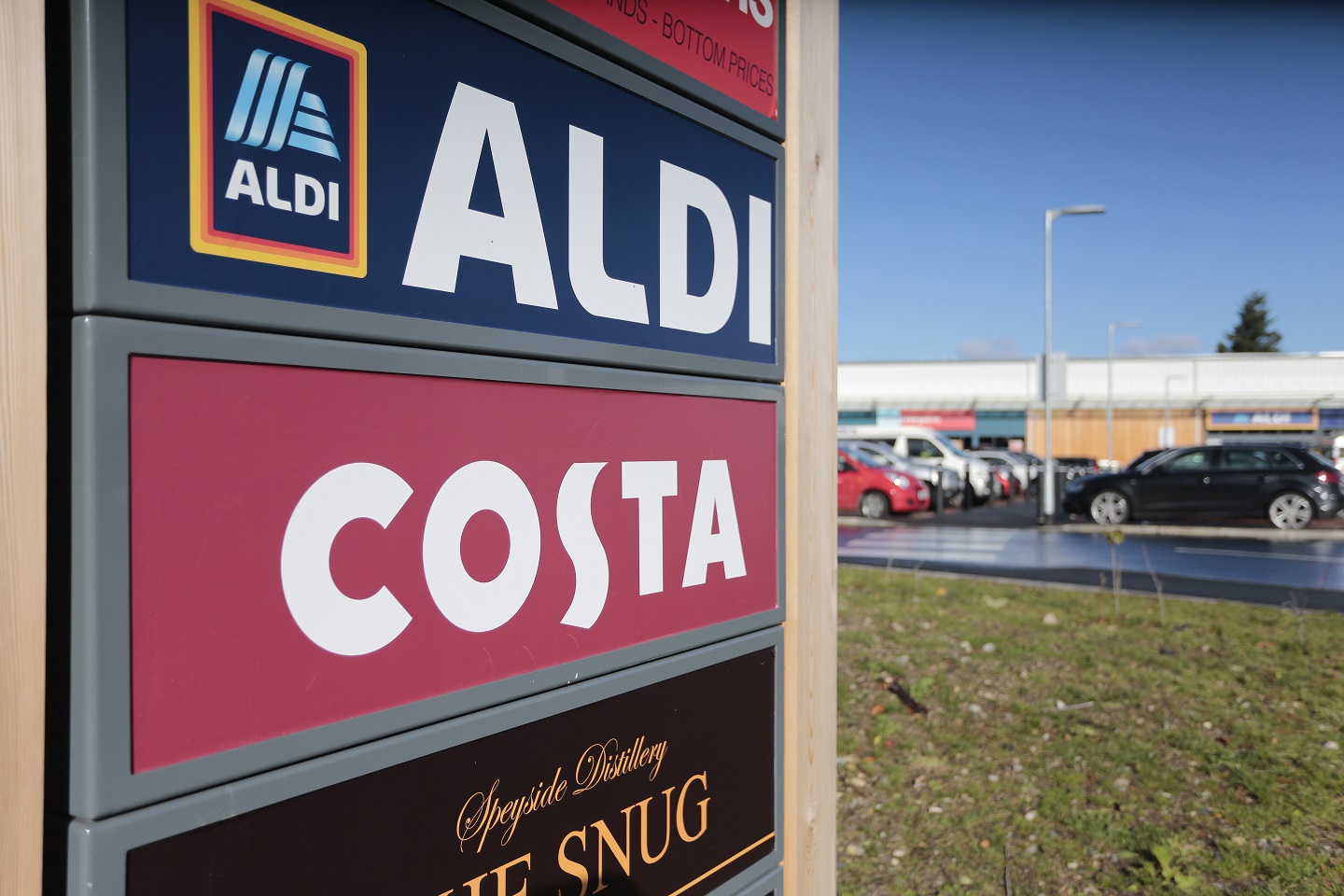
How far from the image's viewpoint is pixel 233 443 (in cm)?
122

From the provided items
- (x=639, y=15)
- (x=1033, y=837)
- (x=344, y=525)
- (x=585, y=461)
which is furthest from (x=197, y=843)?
(x=1033, y=837)

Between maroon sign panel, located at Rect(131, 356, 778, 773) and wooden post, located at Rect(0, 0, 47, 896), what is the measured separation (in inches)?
4.1

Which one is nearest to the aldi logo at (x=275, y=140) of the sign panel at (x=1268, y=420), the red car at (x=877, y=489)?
the red car at (x=877, y=489)

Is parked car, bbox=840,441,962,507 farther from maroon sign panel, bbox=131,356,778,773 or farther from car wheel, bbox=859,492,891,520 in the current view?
maroon sign panel, bbox=131,356,778,773

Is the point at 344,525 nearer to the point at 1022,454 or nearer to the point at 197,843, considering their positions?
the point at 197,843

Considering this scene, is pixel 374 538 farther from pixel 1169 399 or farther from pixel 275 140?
pixel 1169 399

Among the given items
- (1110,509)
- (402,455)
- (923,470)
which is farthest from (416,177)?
(923,470)

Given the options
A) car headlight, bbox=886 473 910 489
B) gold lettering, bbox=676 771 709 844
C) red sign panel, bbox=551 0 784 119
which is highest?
red sign panel, bbox=551 0 784 119

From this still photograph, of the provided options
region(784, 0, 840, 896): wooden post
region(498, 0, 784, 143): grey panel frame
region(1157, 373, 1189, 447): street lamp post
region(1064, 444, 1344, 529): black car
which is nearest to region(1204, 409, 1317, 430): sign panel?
region(1157, 373, 1189, 447): street lamp post

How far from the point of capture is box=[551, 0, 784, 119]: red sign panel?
1847 mm

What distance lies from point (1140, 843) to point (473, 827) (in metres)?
3.18

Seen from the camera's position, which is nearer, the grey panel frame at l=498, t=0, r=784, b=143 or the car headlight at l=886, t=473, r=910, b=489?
the grey panel frame at l=498, t=0, r=784, b=143

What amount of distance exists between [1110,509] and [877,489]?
4.29 m

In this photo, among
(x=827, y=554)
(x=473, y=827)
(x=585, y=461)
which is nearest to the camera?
(x=473, y=827)
